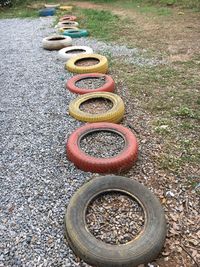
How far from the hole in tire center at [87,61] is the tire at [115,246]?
445 centimetres

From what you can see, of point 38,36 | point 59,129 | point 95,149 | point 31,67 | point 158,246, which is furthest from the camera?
point 38,36

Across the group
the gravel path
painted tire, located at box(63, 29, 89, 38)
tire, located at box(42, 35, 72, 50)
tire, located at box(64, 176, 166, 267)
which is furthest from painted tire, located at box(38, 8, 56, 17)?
tire, located at box(64, 176, 166, 267)

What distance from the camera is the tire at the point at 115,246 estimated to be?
2756 millimetres

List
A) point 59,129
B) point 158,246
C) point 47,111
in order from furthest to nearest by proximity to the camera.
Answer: point 47,111, point 59,129, point 158,246

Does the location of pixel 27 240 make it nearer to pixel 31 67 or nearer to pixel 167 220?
pixel 167 220

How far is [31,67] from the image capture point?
24.7ft

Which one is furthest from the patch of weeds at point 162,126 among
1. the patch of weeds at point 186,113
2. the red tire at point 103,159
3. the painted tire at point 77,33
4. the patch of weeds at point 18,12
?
the patch of weeds at point 18,12

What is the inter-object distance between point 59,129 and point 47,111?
693 millimetres

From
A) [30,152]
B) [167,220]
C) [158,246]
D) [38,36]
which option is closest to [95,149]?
[30,152]

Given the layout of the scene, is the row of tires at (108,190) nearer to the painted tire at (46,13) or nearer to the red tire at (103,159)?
the red tire at (103,159)

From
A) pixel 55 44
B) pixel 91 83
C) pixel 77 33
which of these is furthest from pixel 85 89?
pixel 77 33

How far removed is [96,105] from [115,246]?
296cm

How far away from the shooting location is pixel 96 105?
5.38 metres

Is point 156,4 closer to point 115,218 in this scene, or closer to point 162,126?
point 162,126
